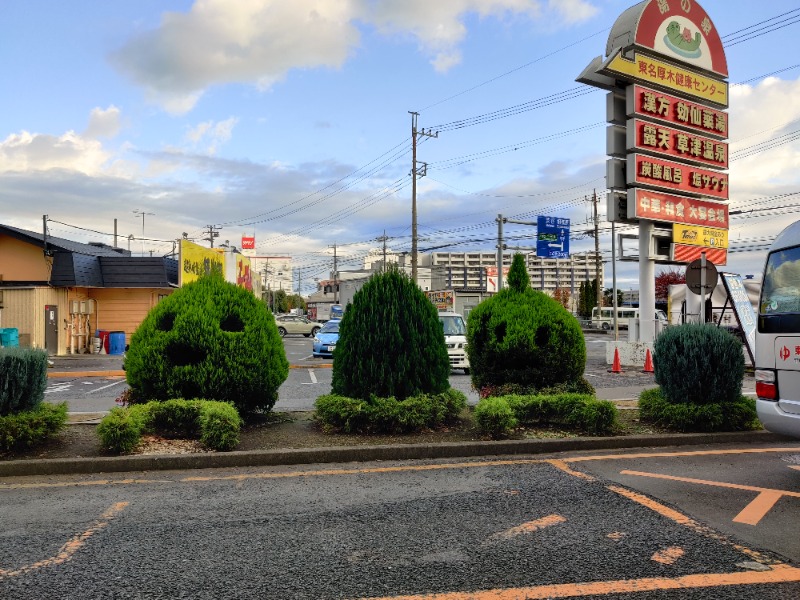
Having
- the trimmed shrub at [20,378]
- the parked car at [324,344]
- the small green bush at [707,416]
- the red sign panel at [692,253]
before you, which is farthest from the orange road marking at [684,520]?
the parked car at [324,344]

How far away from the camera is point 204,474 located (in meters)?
5.99

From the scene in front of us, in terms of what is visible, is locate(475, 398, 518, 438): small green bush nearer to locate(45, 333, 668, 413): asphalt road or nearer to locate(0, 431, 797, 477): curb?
locate(0, 431, 797, 477): curb

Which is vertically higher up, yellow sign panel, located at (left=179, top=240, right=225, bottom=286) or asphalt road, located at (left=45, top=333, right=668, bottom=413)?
yellow sign panel, located at (left=179, top=240, right=225, bottom=286)

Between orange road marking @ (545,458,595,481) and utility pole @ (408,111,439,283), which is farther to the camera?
utility pole @ (408,111,439,283)

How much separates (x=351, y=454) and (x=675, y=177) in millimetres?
13650

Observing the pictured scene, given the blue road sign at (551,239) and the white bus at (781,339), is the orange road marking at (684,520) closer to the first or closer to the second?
the white bus at (781,339)

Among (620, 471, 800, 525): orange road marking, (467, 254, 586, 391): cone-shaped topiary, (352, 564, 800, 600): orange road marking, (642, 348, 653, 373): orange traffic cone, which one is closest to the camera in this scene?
(352, 564, 800, 600): orange road marking

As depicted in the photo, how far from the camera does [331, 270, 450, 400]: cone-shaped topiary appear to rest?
24.6 ft

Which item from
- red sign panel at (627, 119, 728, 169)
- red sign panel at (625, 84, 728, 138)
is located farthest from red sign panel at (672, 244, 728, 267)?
red sign panel at (625, 84, 728, 138)

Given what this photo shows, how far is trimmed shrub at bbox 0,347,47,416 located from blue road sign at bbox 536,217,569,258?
26.6 meters

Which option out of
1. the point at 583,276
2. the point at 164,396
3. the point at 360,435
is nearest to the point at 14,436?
the point at 164,396

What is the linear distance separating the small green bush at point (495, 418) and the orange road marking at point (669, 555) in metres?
3.24

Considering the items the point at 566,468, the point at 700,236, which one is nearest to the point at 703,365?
the point at 566,468

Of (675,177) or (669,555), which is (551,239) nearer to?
(675,177)
